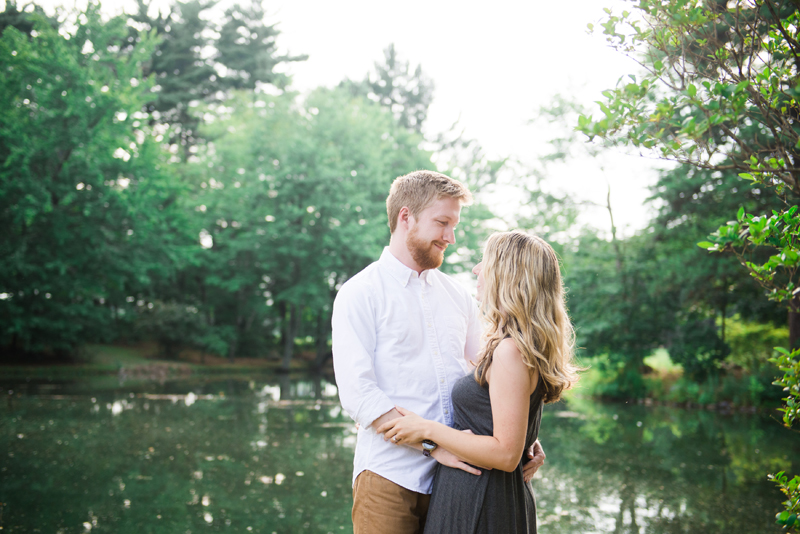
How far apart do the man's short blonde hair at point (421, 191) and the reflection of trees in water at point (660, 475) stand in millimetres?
3672

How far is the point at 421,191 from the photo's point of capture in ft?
8.80

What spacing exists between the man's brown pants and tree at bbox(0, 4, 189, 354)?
55.6 ft

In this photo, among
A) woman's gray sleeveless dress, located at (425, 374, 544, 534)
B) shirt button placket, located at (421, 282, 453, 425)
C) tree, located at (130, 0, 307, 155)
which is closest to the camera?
woman's gray sleeveless dress, located at (425, 374, 544, 534)

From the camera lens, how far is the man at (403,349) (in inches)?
94.8

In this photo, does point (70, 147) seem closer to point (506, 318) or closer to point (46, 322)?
point (46, 322)

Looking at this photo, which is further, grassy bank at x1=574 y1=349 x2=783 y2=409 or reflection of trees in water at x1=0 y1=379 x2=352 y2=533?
grassy bank at x1=574 y1=349 x2=783 y2=409

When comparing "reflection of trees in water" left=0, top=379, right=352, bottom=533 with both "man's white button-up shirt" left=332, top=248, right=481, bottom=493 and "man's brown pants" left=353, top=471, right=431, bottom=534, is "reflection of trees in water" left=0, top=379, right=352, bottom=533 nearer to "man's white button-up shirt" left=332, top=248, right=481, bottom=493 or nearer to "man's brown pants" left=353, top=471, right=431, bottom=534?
"man's brown pants" left=353, top=471, right=431, bottom=534

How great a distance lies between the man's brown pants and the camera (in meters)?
2.39

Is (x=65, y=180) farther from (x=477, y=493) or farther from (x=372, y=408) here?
(x=477, y=493)

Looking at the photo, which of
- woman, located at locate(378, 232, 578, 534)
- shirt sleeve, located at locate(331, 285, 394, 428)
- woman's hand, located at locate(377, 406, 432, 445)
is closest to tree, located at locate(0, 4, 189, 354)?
shirt sleeve, located at locate(331, 285, 394, 428)

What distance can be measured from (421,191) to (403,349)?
0.72 metres

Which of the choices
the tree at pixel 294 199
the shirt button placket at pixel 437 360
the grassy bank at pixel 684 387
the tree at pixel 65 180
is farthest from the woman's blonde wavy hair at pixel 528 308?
the tree at pixel 294 199

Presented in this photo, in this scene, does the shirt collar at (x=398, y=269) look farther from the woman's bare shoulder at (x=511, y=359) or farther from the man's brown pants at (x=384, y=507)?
the man's brown pants at (x=384, y=507)

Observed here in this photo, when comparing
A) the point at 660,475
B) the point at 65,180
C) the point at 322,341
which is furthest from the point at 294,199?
the point at 660,475
